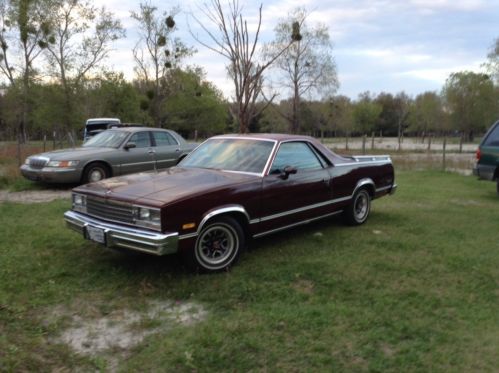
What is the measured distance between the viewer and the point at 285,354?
3125mm

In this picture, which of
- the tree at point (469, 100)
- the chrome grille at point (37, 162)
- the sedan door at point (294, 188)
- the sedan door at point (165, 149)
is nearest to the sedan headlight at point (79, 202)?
the sedan door at point (294, 188)

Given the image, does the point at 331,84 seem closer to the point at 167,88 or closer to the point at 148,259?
the point at 167,88

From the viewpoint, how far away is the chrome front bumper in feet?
13.4

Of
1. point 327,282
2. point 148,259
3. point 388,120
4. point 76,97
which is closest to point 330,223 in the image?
point 327,282

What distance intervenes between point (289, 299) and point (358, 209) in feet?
10.8

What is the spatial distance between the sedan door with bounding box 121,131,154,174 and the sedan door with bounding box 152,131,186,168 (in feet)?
0.54

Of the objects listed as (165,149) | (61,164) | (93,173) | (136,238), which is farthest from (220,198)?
(165,149)

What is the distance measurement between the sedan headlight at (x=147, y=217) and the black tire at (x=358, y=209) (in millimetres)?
3463

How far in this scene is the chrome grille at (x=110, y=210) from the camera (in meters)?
4.36

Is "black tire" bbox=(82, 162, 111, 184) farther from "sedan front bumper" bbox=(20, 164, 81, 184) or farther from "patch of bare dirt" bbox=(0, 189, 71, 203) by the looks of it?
"patch of bare dirt" bbox=(0, 189, 71, 203)

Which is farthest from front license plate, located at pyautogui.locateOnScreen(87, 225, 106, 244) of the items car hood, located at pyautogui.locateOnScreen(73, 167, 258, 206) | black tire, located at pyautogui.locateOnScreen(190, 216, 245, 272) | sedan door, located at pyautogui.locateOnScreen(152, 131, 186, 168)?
sedan door, located at pyautogui.locateOnScreen(152, 131, 186, 168)

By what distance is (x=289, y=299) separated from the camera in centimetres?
404

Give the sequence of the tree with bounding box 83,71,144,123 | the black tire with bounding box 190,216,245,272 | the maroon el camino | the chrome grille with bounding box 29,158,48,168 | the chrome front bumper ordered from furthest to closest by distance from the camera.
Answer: the tree with bounding box 83,71,144,123 < the chrome grille with bounding box 29,158,48,168 < the black tire with bounding box 190,216,245,272 < the maroon el camino < the chrome front bumper

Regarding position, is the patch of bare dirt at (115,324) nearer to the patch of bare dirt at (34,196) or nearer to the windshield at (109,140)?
the patch of bare dirt at (34,196)
